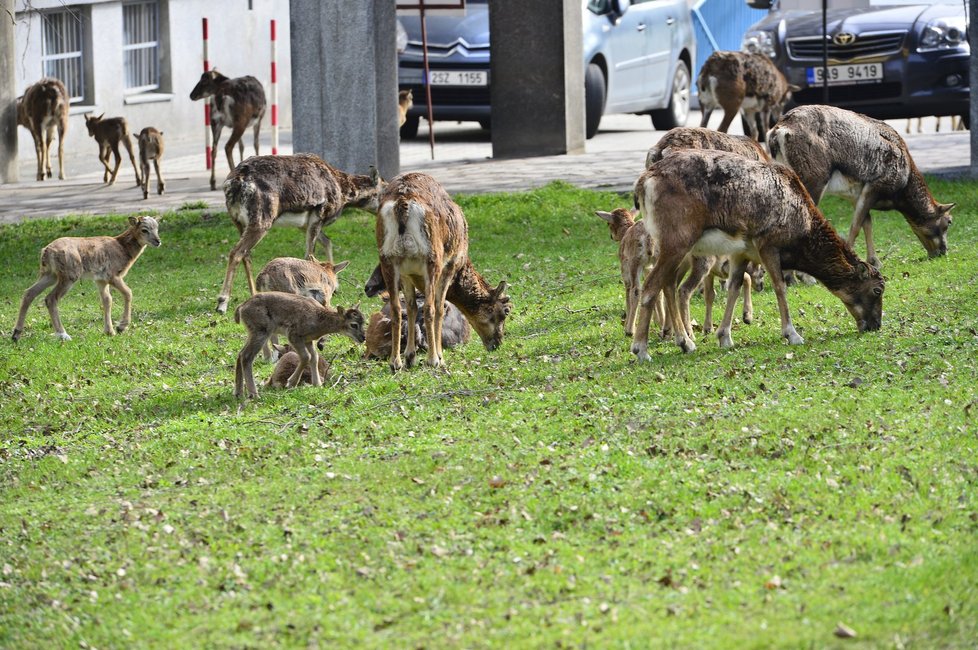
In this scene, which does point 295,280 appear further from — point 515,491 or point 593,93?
point 593,93

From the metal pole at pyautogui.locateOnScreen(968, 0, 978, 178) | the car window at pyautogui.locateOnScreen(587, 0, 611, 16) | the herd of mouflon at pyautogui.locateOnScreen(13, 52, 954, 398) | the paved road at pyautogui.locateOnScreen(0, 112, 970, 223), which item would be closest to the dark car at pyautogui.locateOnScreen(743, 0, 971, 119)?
the paved road at pyautogui.locateOnScreen(0, 112, 970, 223)

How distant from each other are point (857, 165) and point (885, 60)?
7.88 meters

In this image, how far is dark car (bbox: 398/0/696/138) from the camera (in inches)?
910

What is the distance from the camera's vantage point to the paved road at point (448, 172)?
60.3 feet

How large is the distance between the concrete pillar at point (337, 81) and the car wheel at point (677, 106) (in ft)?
28.5

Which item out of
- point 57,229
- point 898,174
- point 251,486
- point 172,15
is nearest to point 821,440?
point 251,486

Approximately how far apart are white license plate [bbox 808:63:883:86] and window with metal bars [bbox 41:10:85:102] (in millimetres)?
10900

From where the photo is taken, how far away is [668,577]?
6680 mm

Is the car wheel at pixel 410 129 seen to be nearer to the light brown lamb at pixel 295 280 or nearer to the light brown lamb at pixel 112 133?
the light brown lamb at pixel 112 133

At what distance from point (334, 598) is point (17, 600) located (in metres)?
1.43

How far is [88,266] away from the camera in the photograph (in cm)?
1248

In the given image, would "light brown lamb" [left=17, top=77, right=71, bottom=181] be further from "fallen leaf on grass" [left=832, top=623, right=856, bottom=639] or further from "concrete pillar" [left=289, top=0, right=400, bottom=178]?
"fallen leaf on grass" [left=832, top=623, right=856, bottom=639]

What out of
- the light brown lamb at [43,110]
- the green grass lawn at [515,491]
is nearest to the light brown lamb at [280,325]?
the green grass lawn at [515,491]

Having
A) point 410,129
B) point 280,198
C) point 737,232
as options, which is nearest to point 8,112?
point 410,129
